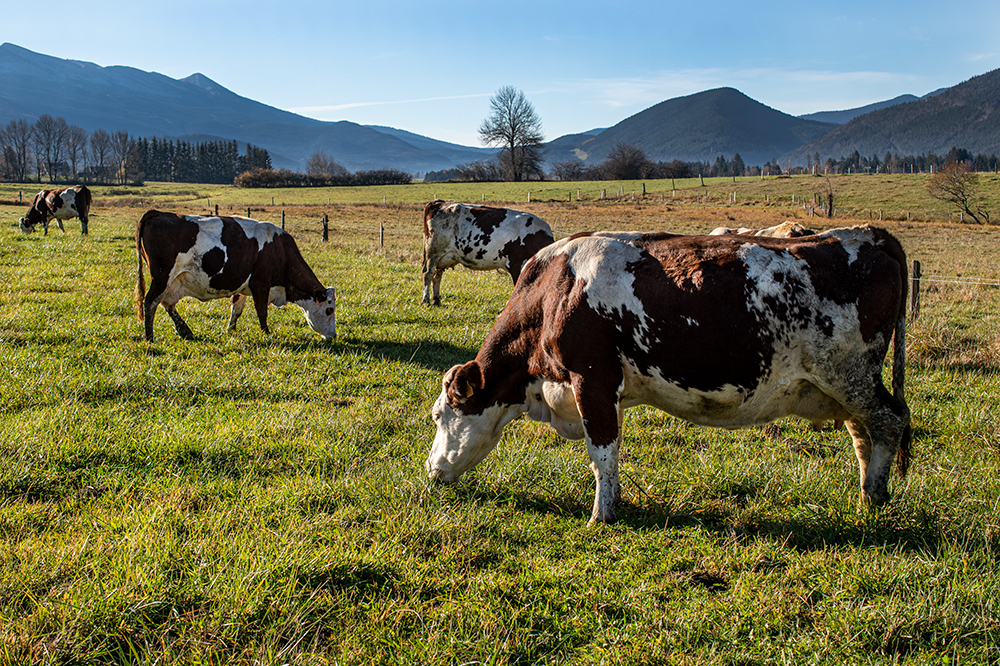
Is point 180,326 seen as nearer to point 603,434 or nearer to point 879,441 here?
point 603,434

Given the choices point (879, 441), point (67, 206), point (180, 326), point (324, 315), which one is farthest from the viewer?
point (67, 206)

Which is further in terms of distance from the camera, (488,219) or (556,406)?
(488,219)

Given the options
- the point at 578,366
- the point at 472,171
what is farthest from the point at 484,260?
the point at 472,171

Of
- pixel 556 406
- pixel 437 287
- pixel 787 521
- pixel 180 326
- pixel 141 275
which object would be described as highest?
pixel 141 275

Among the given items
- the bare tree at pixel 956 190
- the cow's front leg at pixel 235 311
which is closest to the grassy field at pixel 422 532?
the cow's front leg at pixel 235 311

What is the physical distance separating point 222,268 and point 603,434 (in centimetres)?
707

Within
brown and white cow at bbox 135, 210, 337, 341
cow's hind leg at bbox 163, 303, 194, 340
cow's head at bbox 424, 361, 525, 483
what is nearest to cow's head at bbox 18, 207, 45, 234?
brown and white cow at bbox 135, 210, 337, 341

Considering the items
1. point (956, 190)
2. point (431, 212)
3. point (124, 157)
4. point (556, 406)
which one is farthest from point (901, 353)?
point (124, 157)

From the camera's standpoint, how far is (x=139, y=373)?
6852 mm

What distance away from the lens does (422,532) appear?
3988 mm

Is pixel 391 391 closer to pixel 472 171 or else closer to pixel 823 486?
pixel 823 486

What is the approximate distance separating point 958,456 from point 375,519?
4.89 m

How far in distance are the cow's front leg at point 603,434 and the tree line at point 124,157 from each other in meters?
135

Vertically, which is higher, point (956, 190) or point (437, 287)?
point (956, 190)
